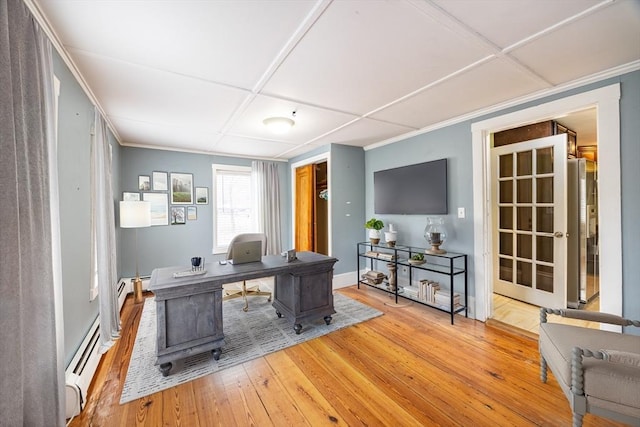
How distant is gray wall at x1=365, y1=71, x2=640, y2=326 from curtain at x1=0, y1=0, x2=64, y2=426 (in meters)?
3.60

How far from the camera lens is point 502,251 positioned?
3631 millimetres

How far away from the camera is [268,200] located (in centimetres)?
518

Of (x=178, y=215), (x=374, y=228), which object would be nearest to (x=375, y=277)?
(x=374, y=228)

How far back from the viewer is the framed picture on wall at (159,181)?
425cm

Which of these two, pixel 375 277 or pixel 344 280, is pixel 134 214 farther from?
pixel 375 277

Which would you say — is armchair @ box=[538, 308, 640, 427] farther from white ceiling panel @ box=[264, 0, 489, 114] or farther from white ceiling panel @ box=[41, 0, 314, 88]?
white ceiling panel @ box=[41, 0, 314, 88]

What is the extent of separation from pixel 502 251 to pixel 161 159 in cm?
545

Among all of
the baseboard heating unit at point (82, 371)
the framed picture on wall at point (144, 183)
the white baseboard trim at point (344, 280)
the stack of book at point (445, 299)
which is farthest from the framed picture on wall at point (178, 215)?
the stack of book at point (445, 299)

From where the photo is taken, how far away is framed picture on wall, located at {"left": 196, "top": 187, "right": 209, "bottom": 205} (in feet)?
15.2

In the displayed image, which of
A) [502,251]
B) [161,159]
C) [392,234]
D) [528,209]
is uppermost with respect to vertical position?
[161,159]

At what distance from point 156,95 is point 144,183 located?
7.59ft

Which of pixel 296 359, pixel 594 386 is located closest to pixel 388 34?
pixel 594 386

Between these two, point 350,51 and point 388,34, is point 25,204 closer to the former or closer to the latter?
point 350,51

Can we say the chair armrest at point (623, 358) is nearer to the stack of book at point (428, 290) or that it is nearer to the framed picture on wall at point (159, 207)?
the stack of book at point (428, 290)
